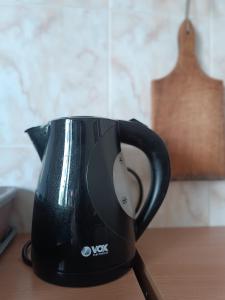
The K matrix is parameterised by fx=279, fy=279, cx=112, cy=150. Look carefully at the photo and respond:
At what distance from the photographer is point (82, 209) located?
385 millimetres

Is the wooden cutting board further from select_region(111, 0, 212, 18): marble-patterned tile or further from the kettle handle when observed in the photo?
the kettle handle

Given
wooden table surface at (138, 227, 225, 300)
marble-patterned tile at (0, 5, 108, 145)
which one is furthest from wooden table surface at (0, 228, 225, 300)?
marble-patterned tile at (0, 5, 108, 145)

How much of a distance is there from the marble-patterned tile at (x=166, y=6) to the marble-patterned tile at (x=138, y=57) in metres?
0.01

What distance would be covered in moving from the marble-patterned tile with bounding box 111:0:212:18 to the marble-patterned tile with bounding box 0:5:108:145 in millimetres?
53

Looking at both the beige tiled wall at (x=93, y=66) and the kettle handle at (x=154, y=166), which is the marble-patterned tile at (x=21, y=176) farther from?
the kettle handle at (x=154, y=166)

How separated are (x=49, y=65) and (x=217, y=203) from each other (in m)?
0.51

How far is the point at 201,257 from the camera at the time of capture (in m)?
0.49

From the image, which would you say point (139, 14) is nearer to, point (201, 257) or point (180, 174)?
point (180, 174)

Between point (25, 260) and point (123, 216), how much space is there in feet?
0.61

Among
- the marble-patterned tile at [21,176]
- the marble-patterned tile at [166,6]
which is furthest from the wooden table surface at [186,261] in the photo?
the marble-patterned tile at [166,6]

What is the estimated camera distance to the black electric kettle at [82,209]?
0.38m

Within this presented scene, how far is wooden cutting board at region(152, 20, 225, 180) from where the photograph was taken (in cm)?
64

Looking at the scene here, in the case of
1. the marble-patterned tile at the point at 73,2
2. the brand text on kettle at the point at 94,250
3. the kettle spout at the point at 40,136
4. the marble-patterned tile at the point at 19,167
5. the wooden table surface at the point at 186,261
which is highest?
the marble-patterned tile at the point at 73,2

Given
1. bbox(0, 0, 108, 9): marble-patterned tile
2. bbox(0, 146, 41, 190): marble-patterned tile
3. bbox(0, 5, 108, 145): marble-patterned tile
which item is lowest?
bbox(0, 146, 41, 190): marble-patterned tile
